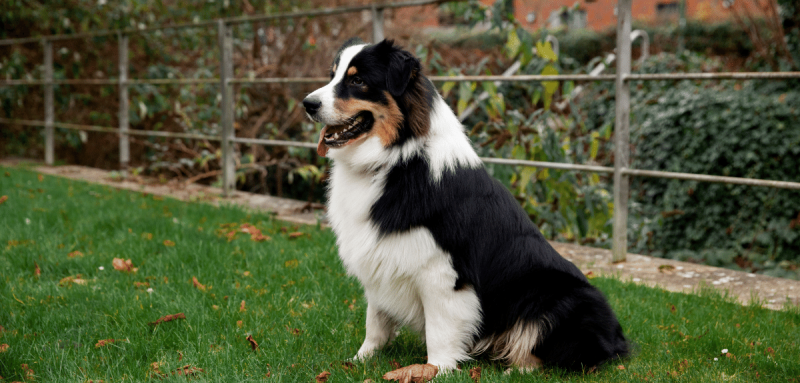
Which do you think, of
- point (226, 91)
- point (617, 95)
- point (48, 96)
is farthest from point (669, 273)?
point (48, 96)

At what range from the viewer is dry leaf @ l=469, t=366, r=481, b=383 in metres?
2.46

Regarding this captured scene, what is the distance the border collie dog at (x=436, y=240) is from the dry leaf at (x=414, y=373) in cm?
5

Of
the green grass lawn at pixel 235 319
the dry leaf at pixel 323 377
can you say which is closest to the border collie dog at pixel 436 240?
the green grass lawn at pixel 235 319

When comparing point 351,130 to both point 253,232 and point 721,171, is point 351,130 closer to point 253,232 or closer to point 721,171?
point 253,232

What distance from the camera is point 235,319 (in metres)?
3.02

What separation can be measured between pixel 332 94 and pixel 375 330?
1.05m

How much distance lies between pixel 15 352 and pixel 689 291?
137 inches

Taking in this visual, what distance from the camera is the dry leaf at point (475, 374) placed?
2.46 meters

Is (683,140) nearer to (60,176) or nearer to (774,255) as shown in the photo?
(774,255)

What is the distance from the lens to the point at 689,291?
3629 millimetres

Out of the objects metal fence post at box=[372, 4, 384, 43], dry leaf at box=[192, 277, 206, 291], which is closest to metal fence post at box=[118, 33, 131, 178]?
metal fence post at box=[372, 4, 384, 43]

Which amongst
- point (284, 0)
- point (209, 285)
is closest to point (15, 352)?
point (209, 285)

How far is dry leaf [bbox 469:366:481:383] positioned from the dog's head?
3.21 feet

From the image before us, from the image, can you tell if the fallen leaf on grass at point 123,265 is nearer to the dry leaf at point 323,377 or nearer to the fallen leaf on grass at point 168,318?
the fallen leaf on grass at point 168,318
